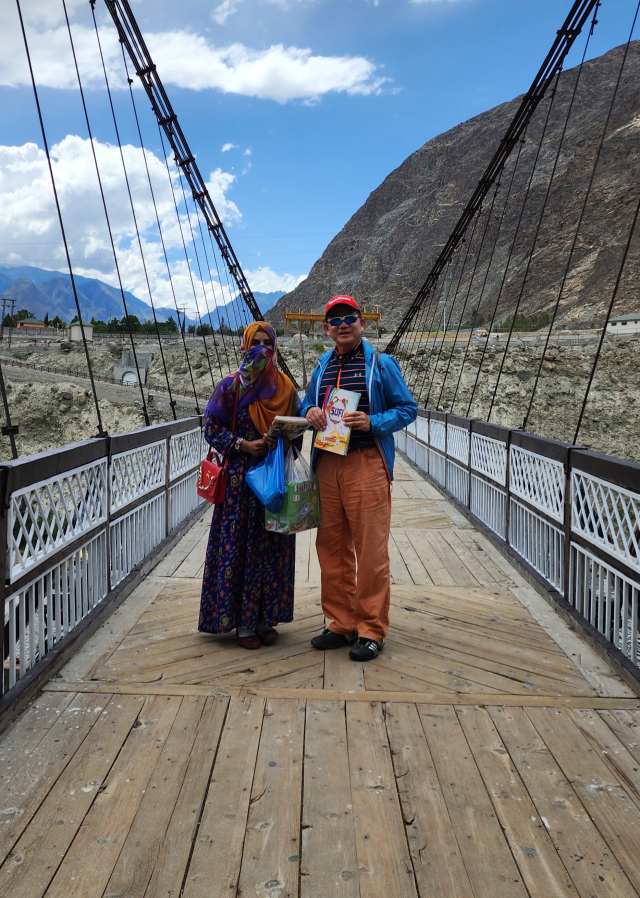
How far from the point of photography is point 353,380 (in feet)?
7.77

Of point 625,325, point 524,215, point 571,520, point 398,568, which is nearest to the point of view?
point 571,520

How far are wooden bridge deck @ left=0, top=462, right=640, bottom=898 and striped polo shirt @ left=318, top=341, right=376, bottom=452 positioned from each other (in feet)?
2.53

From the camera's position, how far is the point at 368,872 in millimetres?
1268

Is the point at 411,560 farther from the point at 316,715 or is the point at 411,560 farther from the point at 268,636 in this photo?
the point at 316,715

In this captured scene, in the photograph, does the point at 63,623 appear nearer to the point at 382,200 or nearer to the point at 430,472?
the point at 430,472

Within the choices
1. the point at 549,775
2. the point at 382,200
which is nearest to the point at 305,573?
the point at 549,775

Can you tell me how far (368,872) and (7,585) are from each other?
120 centimetres

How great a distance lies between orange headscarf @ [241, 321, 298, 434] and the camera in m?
2.36

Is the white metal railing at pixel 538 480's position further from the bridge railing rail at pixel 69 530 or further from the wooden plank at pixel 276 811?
the bridge railing rail at pixel 69 530

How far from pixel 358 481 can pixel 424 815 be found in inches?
44.4

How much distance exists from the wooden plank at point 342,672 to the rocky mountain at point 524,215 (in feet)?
160

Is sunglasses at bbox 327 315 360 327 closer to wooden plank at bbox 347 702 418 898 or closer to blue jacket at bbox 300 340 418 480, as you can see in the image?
blue jacket at bbox 300 340 418 480

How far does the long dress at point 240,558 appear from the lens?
2.38 metres

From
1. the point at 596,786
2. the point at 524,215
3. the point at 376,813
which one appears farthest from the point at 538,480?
the point at 524,215
